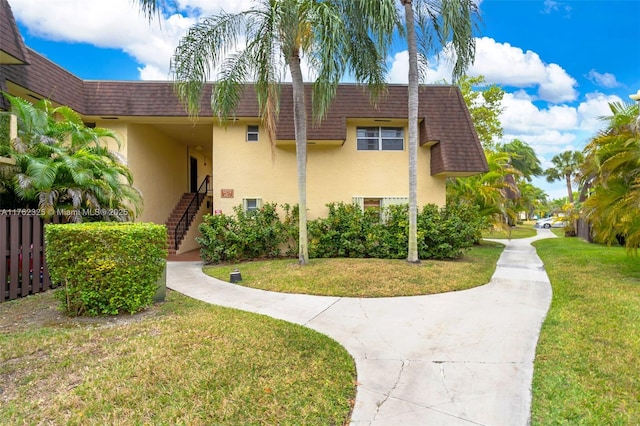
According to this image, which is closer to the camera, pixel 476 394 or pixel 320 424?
pixel 320 424

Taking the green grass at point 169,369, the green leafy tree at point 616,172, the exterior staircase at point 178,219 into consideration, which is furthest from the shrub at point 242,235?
the green leafy tree at point 616,172

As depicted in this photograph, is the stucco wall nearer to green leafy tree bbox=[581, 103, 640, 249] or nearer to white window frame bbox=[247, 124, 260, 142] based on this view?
white window frame bbox=[247, 124, 260, 142]

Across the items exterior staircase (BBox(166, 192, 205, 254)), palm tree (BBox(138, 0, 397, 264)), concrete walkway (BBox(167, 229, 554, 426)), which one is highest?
palm tree (BBox(138, 0, 397, 264))

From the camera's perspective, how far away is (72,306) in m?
5.34

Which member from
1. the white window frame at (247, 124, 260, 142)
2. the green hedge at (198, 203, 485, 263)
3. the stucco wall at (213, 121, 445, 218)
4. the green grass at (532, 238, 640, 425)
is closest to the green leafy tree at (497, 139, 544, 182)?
the stucco wall at (213, 121, 445, 218)

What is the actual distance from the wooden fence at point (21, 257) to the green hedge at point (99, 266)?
190 centimetres

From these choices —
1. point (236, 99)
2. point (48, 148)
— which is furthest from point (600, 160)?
point (48, 148)

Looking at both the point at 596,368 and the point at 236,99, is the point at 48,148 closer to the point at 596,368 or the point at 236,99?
the point at 236,99

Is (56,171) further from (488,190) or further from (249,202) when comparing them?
(488,190)

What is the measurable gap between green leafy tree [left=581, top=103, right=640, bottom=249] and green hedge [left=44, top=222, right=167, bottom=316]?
10297 millimetres

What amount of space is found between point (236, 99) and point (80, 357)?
7387mm

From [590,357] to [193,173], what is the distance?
18271 millimetres

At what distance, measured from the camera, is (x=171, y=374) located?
3410 mm

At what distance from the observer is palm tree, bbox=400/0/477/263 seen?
30.1 ft
